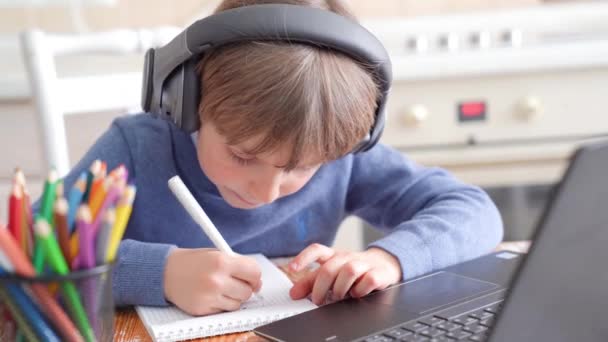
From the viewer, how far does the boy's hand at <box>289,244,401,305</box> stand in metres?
0.72

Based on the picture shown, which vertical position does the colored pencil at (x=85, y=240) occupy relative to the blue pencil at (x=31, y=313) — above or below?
above

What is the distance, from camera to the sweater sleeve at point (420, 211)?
0.82 meters

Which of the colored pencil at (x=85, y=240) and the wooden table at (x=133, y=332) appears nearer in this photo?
the colored pencil at (x=85, y=240)

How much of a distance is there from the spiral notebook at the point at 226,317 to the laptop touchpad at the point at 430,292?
0.24 feet

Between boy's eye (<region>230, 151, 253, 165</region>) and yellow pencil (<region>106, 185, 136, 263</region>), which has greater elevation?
yellow pencil (<region>106, 185, 136, 263</region>)

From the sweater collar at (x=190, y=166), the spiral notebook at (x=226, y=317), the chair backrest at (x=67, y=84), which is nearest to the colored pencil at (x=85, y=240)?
the spiral notebook at (x=226, y=317)

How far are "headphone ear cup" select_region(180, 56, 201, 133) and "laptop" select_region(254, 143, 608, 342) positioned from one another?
0.84 feet

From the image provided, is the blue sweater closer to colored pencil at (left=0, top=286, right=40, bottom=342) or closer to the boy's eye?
the boy's eye

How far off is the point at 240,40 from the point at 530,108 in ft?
3.63

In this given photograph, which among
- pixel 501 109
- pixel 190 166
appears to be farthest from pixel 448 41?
pixel 190 166

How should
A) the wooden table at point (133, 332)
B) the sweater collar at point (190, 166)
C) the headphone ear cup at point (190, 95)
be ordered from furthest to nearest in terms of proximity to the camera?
1. the sweater collar at point (190, 166)
2. the headphone ear cup at point (190, 95)
3. the wooden table at point (133, 332)

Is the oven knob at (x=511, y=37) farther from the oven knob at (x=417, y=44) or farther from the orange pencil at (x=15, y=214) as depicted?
the orange pencil at (x=15, y=214)

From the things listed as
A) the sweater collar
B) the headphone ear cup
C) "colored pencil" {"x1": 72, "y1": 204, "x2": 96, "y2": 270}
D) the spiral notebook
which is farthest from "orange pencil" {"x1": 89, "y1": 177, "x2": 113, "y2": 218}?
the sweater collar

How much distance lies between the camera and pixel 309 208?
3.50 feet
